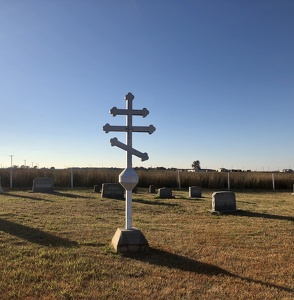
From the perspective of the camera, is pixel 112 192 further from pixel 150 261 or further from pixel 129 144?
pixel 150 261

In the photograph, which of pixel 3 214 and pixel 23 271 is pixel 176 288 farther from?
pixel 3 214

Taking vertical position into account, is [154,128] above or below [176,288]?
above

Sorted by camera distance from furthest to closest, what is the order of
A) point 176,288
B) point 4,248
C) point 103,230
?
point 103,230 → point 4,248 → point 176,288

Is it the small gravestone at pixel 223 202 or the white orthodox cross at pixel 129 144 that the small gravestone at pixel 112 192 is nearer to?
the small gravestone at pixel 223 202

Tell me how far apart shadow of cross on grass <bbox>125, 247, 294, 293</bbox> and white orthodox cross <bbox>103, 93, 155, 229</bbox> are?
660 millimetres

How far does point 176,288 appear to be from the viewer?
4.25 m

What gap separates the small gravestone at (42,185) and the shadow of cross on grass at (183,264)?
14271 millimetres

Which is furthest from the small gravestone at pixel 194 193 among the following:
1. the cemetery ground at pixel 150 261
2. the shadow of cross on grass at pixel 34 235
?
the shadow of cross on grass at pixel 34 235

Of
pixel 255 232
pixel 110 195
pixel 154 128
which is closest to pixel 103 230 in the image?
pixel 154 128

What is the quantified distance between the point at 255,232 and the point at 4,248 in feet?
17.4

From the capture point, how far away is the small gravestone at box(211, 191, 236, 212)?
11688 millimetres

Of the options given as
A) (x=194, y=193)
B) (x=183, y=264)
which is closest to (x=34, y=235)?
(x=183, y=264)

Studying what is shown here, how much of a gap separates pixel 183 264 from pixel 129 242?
985 millimetres

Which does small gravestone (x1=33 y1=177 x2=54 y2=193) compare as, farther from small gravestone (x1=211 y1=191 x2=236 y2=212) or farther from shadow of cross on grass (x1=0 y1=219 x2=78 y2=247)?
shadow of cross on grass (x1=0 y1=219 x2=78 y2=247)
